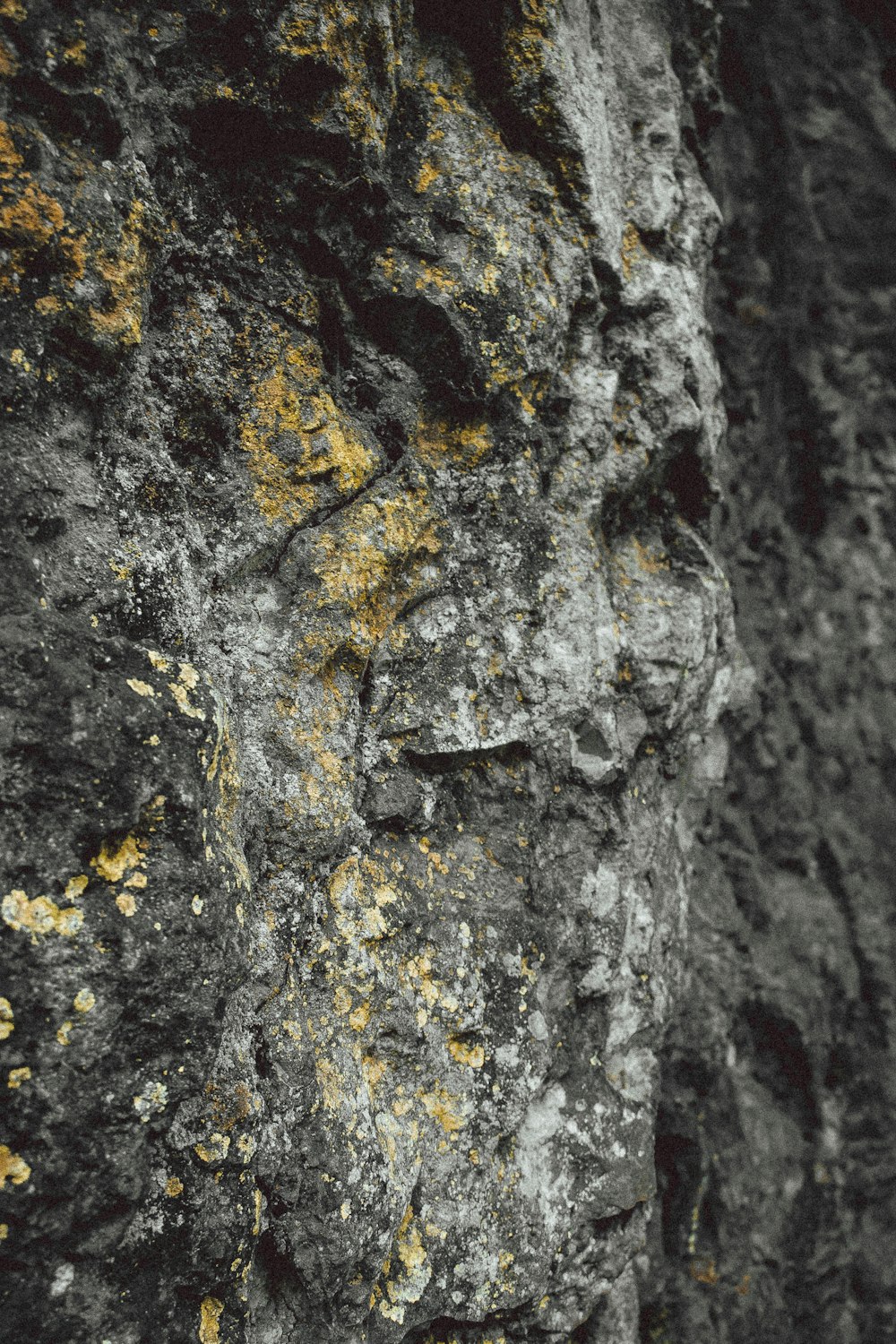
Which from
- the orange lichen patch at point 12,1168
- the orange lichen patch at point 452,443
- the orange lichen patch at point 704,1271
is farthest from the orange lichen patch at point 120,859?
the orange lichen patch at point 704,1271

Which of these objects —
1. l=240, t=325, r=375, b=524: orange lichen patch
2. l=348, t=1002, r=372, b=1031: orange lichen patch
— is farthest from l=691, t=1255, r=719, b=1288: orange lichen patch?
l=240, t=325, r=375, b=524: orange lichen patch

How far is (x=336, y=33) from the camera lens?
1.46 m

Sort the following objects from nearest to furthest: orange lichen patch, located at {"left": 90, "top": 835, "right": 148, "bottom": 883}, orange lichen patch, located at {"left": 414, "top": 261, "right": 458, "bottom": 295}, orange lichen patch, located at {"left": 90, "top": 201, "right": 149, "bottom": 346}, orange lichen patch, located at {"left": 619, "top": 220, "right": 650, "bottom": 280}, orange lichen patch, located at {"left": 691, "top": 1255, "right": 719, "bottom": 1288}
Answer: orange lichen patch, located at {"left": 90, "top": 835, "right": 148, "bottom": 883}
orange lichen patch, located at {"left": 90, "top": 201, "right": 149, "bottom": 346}
orange lichen patch, located at {"left": 414, "top": 261, "right": 458, "bottom": 295}
orange lichen patch, located at {"left": 619, "top": 220, "right": 650, "bottom": 280}
orange lichen patch, located at {"left": 691, "top": 1255, "right": 719, "bottom": 1288}

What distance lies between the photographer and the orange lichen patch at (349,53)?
4.68 ft

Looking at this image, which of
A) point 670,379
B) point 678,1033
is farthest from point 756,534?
point 678,1033

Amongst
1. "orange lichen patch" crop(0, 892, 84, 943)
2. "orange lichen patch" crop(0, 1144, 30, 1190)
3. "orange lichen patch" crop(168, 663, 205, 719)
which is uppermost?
"orange lichen patch" crop(168, 663, 205, 719)

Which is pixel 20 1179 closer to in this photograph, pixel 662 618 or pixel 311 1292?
pixel 311 1292

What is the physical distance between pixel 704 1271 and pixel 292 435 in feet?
7.59

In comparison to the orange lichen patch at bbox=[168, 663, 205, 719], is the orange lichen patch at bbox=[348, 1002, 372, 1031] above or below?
below

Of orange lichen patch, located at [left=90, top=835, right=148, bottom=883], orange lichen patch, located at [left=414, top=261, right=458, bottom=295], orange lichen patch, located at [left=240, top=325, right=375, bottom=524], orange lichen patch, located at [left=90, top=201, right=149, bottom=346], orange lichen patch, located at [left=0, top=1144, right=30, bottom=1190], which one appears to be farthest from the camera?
orange lichen patch, located at [left=414, top=261, right=458, bottom=295]

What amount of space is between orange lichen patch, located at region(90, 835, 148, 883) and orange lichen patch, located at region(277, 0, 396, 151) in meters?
1.19

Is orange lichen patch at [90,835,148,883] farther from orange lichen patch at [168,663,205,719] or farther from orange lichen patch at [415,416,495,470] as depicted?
orange lichen patch at [415,416,495,470]

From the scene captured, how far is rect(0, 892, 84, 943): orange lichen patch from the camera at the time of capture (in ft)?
3.43

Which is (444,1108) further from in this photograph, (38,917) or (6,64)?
(6,64)
